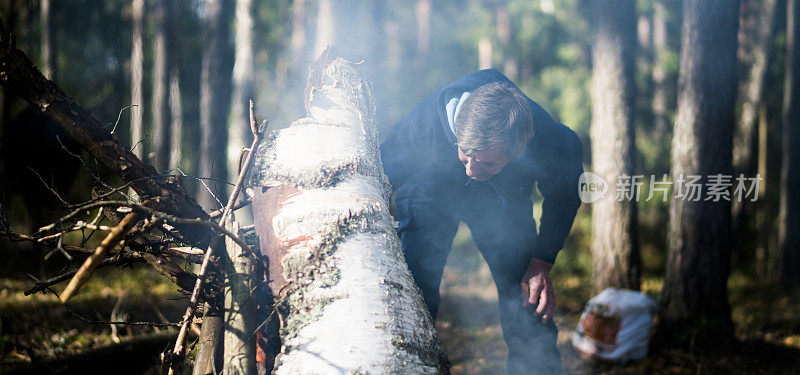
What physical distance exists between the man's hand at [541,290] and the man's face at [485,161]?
0.70 m

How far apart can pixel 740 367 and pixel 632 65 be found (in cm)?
334

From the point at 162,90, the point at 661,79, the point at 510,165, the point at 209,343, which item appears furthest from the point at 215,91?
the point at 661,79

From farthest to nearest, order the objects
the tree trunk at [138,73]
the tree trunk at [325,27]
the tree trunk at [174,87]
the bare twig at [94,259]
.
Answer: the tree trunk at [138,73] → the tree trunk at [174,87] → the tree trunk at [325,27] → the bare twig at [94,259]

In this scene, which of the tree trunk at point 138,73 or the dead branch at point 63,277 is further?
the tree trunk at point 138,73

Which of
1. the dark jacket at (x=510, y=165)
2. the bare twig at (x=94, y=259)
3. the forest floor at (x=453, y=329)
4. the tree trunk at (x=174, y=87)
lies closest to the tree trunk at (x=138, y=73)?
the tree trunk at (x=174, y=87)

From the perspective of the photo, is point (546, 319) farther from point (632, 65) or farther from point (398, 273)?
point (632, 65)

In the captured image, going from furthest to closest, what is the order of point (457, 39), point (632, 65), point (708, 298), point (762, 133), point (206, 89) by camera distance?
point (457, 39) < point (762, 133) < point (206, 89) < point (632, 65) < point (708, 298)

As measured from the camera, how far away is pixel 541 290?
273 cm

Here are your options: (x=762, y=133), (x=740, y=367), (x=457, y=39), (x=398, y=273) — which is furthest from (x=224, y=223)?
(x=457, y=39)

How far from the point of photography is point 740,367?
13.5 feet

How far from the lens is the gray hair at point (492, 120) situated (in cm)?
216

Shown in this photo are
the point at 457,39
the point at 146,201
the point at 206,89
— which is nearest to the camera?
the point at 146,201
